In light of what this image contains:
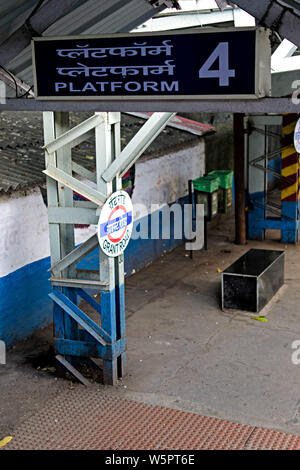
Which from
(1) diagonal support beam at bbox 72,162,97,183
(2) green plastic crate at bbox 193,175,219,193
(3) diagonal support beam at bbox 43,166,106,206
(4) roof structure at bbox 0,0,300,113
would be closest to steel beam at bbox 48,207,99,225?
(3) diagonal support beam at bbox 43,166,106,206

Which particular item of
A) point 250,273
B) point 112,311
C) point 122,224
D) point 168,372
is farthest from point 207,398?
point 250,273

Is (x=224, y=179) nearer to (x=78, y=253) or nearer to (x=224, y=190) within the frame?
(x=224, y=190)

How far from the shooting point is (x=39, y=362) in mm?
8297

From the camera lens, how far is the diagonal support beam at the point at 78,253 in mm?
7359

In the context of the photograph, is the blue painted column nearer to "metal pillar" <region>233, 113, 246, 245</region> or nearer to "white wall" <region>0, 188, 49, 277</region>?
"metal pillar" <region>233, 113, 246, 245</region>

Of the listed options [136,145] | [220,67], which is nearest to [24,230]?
[136,145]

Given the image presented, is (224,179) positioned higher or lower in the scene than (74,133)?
lower

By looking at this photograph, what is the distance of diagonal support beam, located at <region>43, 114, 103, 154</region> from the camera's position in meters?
7.00

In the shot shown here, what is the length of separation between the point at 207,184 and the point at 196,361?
5.65 metres

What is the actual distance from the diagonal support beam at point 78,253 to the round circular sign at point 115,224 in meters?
0.21

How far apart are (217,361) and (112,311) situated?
5.76 feet

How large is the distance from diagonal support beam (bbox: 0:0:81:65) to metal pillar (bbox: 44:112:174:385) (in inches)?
45.6

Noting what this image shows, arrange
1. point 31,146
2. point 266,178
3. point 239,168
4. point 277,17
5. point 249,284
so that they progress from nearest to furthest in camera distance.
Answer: point 277,17 < point 249,284 < point 31,146 < point 239,168 < point 266,178

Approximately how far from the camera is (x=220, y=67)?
5.38m
